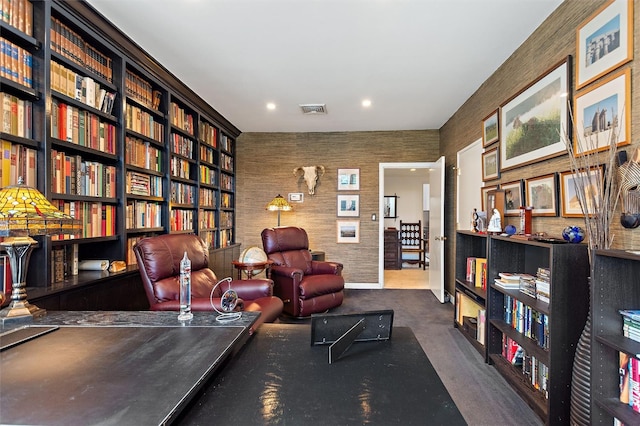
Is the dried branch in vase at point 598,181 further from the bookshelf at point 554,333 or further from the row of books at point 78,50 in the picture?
the row of books at point 78,50

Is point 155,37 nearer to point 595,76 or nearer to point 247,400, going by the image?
point 247,400

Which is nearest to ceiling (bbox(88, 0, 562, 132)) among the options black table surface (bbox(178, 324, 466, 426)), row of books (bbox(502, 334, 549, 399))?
black table surface (bbox(178, 324, 466, 426))

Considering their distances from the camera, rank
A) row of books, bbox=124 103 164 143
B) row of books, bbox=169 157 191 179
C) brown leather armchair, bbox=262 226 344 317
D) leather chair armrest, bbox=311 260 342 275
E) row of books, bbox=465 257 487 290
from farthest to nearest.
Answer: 1. leather chair armrest, bbox=311 260 342 275
2. brown leather armchair, bbox=262 226 344 317
3. row of books, bbox=169 157 191 179
4. row of books, bbox=465 257 487 290
5. row of books, bbox=124 103 164 143

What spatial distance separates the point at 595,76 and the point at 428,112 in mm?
2549

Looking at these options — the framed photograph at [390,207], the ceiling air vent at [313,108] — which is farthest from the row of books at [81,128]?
the framed photograph at [390,207]

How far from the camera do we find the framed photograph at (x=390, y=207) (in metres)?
8.26

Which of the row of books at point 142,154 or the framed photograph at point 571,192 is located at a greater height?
the row of books at point 142,154

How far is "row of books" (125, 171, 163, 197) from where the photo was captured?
2.75m

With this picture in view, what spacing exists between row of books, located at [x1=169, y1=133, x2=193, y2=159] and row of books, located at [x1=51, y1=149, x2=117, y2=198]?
3.02 feet

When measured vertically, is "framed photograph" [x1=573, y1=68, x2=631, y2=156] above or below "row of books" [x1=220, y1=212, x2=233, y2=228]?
above

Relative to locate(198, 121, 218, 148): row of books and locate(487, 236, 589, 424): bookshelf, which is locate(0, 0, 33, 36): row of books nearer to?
locate(198, 121, 218, 148): row of books

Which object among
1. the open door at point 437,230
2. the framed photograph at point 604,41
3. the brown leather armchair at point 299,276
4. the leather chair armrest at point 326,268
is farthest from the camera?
the open door at point 437,230

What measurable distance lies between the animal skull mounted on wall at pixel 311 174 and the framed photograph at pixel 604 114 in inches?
142

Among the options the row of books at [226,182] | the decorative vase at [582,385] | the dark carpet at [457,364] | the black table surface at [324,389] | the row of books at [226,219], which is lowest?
the dark carpet at [457,364]
